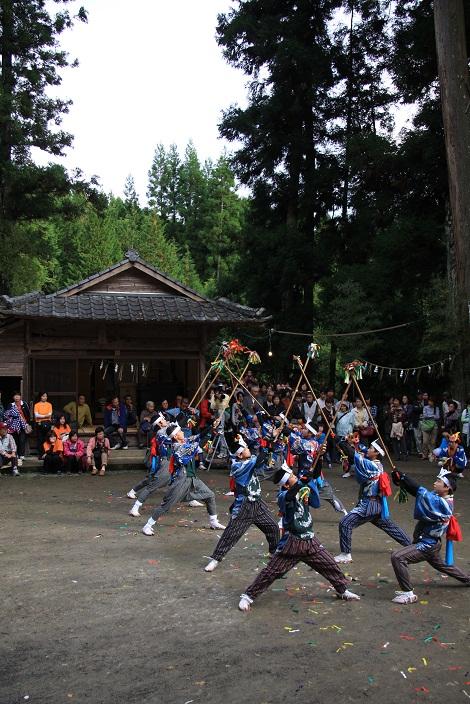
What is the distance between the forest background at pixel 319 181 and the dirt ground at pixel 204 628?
12.0 m

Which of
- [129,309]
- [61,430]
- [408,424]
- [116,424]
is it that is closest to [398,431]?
[408,424]

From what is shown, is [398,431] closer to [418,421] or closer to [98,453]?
[418,421]

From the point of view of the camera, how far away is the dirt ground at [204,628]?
17.7 ft

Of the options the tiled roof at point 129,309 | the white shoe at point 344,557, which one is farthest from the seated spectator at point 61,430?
the white shoe at point 344,557

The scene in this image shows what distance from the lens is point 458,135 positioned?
1841 centimetres

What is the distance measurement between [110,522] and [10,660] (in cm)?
539

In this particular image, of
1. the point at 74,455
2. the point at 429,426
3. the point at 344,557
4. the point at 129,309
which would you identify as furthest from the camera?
the point at 129,309

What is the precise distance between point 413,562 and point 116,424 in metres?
12.0

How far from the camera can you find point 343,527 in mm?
8938

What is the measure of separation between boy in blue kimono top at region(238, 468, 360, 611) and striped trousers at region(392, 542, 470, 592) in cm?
54

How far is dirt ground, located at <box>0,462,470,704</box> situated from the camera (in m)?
5.40

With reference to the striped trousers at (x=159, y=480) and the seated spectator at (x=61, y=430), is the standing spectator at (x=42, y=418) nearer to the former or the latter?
the seated spectator at (x=61, y=430)

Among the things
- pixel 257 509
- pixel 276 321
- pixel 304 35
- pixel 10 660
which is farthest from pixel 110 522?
pixel 304 35

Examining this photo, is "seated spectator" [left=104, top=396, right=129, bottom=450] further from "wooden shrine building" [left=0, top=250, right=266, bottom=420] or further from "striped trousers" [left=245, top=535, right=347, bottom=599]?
"striped trousers" [left=245, top=535, right=347, bottom=599]
